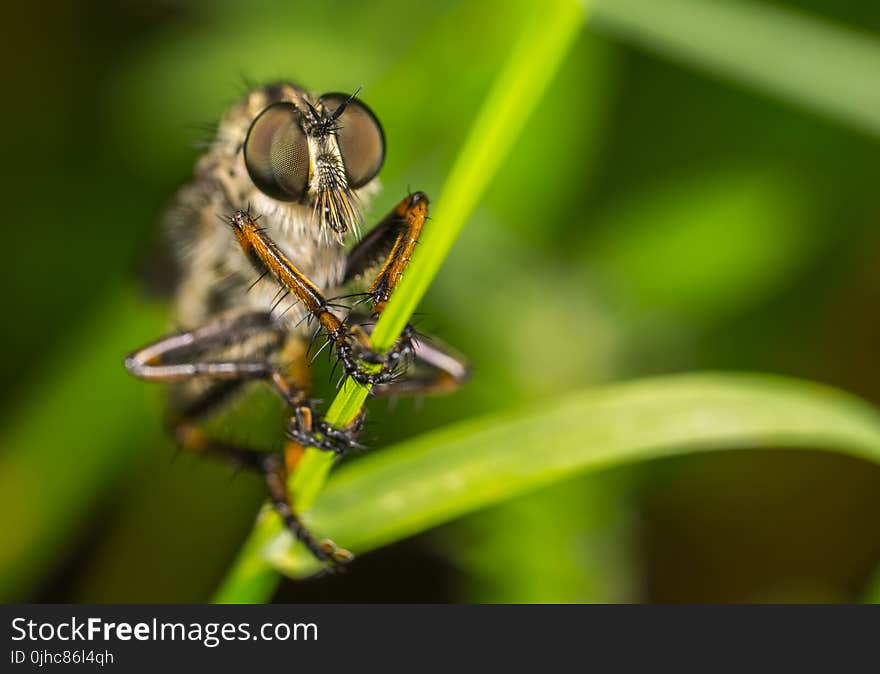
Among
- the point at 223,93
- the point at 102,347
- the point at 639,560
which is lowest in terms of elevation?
the point at 639,560

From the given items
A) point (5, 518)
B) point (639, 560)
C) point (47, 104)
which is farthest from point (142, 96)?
point (639, 560)

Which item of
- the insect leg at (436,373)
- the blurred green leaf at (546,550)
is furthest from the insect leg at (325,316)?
the blurred green leaf at (546,550)

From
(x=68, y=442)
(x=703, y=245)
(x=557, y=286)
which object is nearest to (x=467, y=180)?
(x=557, y=286)

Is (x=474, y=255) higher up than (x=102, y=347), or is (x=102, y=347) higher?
(x=474, y=255)

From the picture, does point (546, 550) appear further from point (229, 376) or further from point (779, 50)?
point (779, 50)

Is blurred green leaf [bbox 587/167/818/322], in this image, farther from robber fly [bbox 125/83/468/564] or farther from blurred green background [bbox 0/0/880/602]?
robber fly [bbox 125/83/468/564]

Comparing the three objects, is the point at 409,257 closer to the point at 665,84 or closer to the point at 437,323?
the point at 437,323

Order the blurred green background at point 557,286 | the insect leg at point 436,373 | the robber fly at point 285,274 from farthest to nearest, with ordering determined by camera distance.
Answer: the blurred green background at point 557,286 → the insect leg at point 436,373 → the robber fly at point 285,274

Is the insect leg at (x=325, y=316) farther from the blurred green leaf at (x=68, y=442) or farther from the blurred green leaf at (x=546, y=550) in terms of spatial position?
the blurred green leaf at (x=68, y=442)
